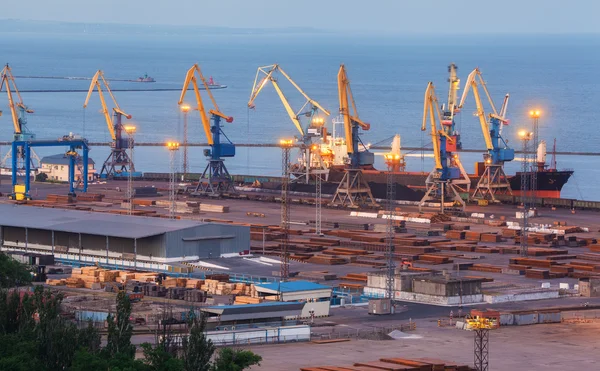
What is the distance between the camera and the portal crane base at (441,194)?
268 ft

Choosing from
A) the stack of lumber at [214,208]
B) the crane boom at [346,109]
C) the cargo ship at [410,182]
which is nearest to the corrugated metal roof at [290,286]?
the stack of lumber at [214,208]

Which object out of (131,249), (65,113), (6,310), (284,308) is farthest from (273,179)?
(65,113)

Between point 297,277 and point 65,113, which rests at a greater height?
point 65,113

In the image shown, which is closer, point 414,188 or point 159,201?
point 159,201

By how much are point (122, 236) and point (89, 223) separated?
10.6 ft

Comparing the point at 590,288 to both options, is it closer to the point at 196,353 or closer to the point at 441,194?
the point at 196,353

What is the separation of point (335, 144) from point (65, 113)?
285ft

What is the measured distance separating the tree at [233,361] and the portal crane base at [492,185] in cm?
5841

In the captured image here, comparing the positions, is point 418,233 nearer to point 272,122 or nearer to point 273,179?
point 273,179

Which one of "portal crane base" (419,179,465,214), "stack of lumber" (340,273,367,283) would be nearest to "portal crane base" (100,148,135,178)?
"portal crane base" (419,179,465,214)

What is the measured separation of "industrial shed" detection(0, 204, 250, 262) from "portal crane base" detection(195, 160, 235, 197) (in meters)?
31.4

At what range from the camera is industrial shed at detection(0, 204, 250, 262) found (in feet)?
180

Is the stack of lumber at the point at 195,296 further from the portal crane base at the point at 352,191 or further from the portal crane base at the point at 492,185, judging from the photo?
the portal crane base at the point at 492,185

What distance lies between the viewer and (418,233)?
2756 inches
